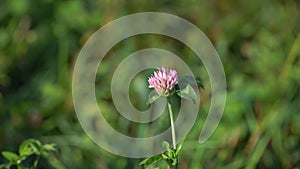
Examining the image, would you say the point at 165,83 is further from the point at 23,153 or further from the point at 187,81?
the point at 23,153

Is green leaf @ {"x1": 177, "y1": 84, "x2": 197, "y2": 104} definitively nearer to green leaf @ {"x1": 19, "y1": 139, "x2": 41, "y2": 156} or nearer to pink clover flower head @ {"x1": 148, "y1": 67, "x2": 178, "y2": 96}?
pink clover flower head @ {"x1": 148, "y1": 67, "x2": 178, "y2": 96}

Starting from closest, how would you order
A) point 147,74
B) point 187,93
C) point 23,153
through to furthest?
point 187,93
point 23,153
point 147,74

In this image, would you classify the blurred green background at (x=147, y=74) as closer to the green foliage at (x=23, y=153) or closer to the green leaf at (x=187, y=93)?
the green foliage at (x=23, y=153)

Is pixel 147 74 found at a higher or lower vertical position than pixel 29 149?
higher

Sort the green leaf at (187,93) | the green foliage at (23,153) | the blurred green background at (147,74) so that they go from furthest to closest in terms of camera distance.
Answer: the blurred green background at (147,74), the green foliage at (23,153), the green leaf at (187,93)

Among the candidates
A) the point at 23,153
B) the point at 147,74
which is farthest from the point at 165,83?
the point at 147,74

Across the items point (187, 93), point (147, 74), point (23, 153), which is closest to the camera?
point (187, 93)

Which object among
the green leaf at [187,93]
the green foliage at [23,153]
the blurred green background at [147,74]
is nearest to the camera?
the green leaf at [187,93]

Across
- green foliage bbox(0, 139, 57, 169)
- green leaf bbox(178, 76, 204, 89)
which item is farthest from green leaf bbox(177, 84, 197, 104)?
green foliage bbox(0, 139, 57, 169)

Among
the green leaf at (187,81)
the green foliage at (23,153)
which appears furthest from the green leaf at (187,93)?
the green foliage at (23,153)
